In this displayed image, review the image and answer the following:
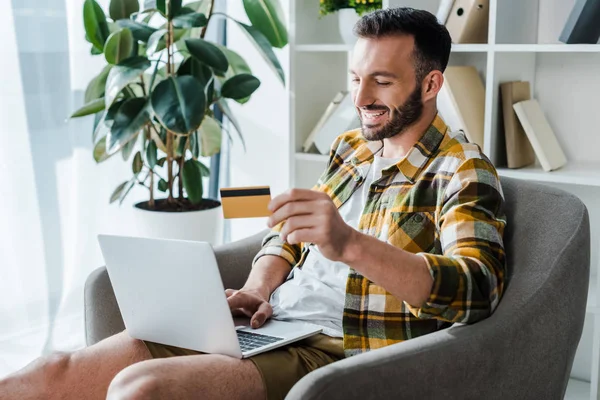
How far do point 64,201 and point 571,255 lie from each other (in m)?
1.92

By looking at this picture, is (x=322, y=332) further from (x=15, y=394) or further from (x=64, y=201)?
(x=64, y=201)

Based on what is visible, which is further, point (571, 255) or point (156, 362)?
point (571, 255)

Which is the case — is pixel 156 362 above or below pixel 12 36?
below

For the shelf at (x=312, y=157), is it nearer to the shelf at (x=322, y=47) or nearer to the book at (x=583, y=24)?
the shelf at (x=322, y=47)

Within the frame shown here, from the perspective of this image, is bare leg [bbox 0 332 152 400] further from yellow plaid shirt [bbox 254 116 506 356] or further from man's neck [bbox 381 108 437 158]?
man's neck [bbox 381 108 437 158]

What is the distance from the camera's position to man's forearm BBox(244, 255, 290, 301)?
1702 mm

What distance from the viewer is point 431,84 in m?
1.64

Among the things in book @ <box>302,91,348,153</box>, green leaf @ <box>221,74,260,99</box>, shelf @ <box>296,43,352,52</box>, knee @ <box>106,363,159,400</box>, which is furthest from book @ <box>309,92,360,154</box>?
knee @ <box>106,363,159,400</box>

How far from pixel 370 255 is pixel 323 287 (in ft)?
1.06

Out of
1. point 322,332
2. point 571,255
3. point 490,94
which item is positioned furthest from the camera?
point 490,94

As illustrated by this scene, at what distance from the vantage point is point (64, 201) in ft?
9.25

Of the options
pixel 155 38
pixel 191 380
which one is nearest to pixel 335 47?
pixel 155 38

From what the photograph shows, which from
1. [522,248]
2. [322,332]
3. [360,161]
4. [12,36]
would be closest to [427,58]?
[360,161]

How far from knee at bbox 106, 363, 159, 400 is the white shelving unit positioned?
129 centimetres
